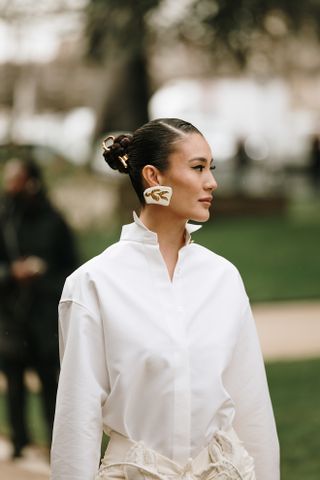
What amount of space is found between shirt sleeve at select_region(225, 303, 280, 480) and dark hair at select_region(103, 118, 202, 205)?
0.48 metres

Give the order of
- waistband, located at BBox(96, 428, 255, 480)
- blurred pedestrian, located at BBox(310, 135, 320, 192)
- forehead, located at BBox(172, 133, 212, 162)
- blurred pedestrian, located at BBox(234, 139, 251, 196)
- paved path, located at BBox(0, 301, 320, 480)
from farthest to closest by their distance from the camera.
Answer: blurred pedestrian, located at BBox(310, 135, 320, 192) → blurred pedestrian, located at BBox(234, 139, 251, 196) → paved path, located at BBox(0, 301, 320, 480) → forehead, located at BBox(172, 133, 212, 162) → waistband, located at BBox(96, 428, 255, 480)

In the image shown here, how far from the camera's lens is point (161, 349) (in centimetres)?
304

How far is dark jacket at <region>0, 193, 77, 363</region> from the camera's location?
7066 mm

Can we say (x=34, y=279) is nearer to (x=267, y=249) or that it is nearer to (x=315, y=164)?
(x=267, y=249)

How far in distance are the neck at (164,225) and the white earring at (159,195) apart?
0.10 feet

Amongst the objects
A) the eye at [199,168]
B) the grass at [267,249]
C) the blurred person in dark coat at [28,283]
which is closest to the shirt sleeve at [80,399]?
the eye at [199,168]

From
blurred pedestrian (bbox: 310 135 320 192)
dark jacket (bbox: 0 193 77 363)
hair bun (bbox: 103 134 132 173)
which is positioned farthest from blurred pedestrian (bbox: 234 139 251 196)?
hair bun (bbox: 103 134 132 173)

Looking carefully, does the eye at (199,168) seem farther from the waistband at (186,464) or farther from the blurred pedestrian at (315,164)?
the blurred pedestrian at (315,164)

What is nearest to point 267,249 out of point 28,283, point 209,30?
point 209,30

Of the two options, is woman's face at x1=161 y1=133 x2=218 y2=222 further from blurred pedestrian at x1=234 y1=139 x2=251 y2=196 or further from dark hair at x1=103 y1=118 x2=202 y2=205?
blurred pedestrian at x1=234 y1=139 x2=251 y2=196

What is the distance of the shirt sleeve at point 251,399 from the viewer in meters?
3.24

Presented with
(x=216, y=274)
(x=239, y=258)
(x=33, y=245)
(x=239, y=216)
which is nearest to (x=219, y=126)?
(x=239, y=216)

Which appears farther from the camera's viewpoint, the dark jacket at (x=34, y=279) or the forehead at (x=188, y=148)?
the dark jacket at (x=34, y=279)

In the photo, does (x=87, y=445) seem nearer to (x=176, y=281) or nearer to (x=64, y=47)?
(x=176, y=281)
